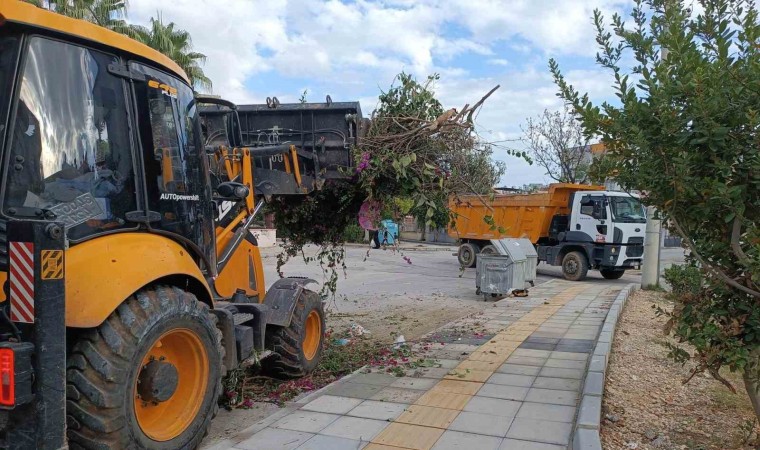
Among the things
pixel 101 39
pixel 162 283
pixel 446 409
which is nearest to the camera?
pixel 101 39

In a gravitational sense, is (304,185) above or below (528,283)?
above

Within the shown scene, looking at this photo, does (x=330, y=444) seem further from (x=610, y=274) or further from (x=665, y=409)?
(x=610, y=274)

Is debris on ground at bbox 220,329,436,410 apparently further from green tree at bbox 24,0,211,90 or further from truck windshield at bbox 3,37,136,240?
green tree at bbox 24,0,211,90

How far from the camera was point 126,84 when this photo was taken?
3834mm

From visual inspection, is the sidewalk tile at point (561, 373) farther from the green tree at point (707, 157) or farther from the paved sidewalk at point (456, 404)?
the green tree at point (707, 157)

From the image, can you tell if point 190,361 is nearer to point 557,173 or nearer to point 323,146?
point 323,146

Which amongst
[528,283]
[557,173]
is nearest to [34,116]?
[528,283]

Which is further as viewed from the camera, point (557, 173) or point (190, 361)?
point (557, 173)

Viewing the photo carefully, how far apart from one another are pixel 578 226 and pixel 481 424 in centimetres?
1446

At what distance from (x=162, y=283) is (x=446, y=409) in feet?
8.83

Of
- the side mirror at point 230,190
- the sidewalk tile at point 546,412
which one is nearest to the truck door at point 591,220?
the sidewalk tile at point 546,412

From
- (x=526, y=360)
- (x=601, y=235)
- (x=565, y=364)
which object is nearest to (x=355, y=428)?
(x=526, y=360)

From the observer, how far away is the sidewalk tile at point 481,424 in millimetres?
4631

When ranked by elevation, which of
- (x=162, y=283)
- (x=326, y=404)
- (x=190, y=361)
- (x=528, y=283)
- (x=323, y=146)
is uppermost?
(x=323, y=146)
